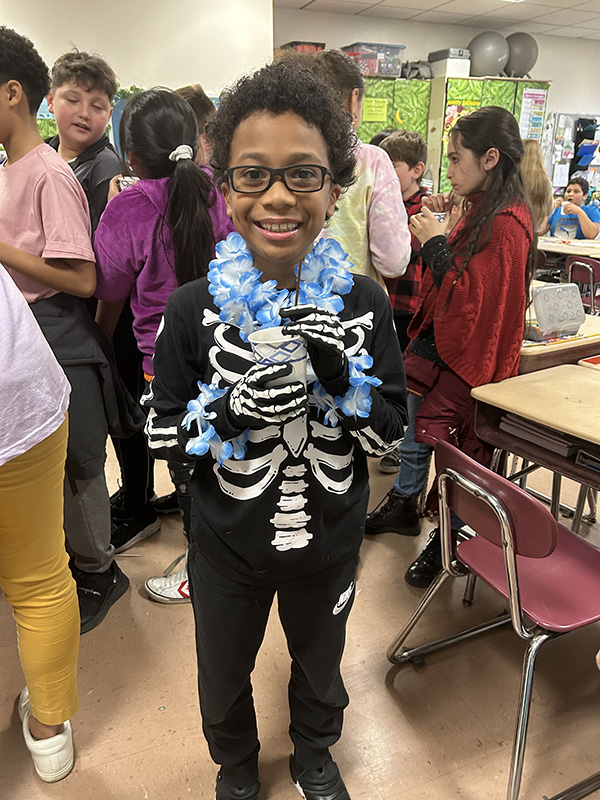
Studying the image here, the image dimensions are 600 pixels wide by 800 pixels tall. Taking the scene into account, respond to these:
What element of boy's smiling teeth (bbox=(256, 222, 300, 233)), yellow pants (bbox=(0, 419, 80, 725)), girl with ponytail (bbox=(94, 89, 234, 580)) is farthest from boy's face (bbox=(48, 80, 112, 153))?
boy's smiling teeth (bbox=(256, 222, 300, 233))

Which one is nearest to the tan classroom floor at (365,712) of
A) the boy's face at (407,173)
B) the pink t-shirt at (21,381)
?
the pink t-shirt at (21,381)

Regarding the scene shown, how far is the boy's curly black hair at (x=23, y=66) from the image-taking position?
1.40 meters

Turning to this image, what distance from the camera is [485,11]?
259 inches

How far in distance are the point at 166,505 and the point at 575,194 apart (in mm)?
5068

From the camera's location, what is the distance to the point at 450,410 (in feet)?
6.70

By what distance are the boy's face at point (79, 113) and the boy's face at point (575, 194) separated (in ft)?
16.0

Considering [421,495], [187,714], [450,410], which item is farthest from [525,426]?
[187,714]

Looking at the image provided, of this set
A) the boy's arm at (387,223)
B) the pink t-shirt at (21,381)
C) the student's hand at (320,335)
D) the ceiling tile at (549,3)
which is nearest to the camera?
the student's hand at (320,335)

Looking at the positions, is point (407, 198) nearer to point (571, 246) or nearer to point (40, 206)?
point (40, 206)

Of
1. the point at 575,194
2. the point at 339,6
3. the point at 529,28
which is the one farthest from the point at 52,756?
the point at 529,28

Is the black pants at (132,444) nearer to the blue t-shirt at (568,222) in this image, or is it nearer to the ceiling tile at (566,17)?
the blue t-shirt at (568,222)

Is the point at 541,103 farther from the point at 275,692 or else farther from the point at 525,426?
the point at 275,692

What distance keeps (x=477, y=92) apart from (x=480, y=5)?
2.73 feet

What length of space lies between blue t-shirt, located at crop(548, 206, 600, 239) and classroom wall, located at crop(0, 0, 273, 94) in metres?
3.17
